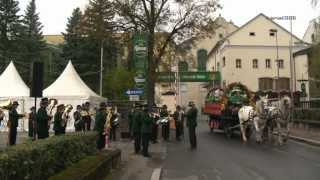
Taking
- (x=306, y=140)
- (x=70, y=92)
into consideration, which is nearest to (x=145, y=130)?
(x=306, y=140)

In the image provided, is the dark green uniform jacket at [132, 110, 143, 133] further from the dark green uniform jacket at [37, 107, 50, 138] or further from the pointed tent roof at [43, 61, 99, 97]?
the pointed tent roof at [43, 61, 99, 97]

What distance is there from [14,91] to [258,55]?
171 ft

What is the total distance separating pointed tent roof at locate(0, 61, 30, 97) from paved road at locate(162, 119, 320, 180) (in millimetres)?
19791

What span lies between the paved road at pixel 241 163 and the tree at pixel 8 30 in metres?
61.0

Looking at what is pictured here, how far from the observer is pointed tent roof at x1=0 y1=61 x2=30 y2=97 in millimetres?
42328

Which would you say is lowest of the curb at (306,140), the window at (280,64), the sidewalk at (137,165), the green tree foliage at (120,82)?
the sidewalk at (137,165)

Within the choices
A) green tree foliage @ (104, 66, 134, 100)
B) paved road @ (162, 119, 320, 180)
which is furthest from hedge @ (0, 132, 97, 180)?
green tree foliage @ (104, 66, 134, 100)

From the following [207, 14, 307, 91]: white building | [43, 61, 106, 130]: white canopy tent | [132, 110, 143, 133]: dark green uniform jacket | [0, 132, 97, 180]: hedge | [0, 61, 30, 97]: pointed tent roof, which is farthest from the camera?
[207, 14, 307, 91]: white building

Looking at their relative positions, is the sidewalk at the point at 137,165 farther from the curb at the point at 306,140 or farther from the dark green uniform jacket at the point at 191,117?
the curb at the point at 306,140

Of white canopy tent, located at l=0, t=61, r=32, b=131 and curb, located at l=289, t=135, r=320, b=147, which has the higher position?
white canopy tent, located at l=0, t=61, r=32, b=131

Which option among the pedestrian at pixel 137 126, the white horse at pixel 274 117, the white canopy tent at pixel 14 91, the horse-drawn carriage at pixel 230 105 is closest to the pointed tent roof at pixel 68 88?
the white canopy tent at pixel 14 91

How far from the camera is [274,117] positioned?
92.3 ft

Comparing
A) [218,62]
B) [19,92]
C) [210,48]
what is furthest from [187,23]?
[210,48]

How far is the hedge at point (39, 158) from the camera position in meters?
8.41
